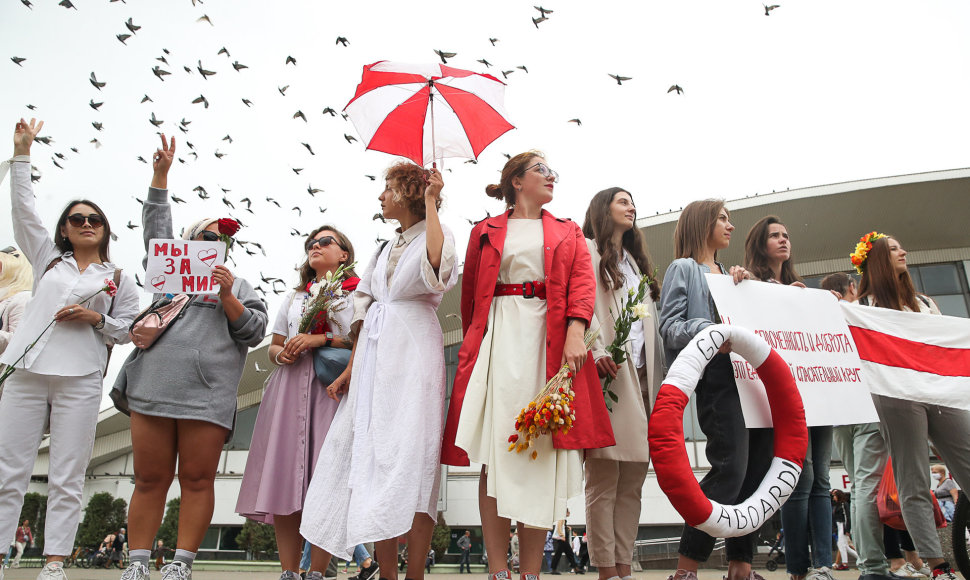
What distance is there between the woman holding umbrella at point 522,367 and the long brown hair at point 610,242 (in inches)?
21.2

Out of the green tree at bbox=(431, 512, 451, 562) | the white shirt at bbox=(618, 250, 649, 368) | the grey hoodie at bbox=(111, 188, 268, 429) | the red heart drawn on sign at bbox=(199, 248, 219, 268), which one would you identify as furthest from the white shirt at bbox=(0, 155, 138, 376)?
the green tree at bbox=(431, 512, 451, 562)

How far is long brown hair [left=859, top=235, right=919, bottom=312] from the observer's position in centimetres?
471

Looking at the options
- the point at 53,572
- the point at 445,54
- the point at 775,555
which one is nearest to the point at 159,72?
the point at 445,54

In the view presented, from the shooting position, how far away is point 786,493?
10.2 feet

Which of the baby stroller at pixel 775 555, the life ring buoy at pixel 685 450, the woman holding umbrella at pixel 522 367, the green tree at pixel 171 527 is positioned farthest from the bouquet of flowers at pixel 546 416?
the green tree at pixel 171 527

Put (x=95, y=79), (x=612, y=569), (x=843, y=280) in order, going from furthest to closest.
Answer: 1. (x=95, y=79)
2. (x=843, y=280)
3. (x=612, y=569)

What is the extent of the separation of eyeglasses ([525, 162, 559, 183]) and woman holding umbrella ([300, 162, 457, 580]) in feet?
1.80

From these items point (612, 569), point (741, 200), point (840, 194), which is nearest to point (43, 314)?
point (612, 569)

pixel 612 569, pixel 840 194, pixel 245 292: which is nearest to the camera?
pixel 612 569

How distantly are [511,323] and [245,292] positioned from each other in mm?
1759

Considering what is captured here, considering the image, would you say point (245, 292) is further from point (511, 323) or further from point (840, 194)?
point (840, 194)

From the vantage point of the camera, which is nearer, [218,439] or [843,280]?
[218,439]

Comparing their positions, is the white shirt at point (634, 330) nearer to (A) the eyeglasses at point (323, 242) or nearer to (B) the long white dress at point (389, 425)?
(B) the long white dress at point (389, 425)

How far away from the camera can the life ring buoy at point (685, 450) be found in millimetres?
2771
